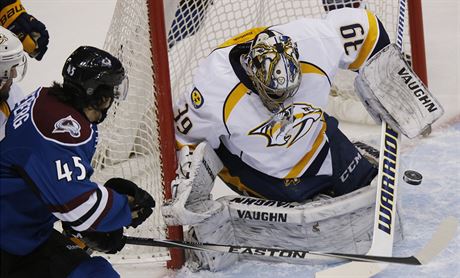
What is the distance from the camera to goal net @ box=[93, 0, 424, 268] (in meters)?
3.03

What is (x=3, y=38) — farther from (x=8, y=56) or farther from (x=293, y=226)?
(x=293, y=226)

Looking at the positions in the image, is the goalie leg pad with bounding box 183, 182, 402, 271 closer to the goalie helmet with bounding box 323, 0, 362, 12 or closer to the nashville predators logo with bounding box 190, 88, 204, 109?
the nashville predators logo with bounding box 190, 88, 204, 109

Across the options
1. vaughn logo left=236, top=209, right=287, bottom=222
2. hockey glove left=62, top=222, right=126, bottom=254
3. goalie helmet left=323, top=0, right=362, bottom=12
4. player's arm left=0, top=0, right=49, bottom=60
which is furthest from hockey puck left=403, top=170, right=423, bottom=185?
player's arm left=0, top=0, right=49, bottom=60

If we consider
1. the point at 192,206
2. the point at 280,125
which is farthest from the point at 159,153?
the point at 280,125

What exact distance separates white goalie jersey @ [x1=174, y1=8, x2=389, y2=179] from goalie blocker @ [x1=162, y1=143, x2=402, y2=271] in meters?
0.09

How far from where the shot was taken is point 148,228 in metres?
3.22

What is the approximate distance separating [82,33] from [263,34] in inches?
87.1

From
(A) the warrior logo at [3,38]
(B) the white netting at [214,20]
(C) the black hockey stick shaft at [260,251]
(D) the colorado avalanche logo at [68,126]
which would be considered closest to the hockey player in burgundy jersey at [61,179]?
(D) the colorado avalanche logo at [68,126]

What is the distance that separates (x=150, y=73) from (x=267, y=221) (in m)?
0.59

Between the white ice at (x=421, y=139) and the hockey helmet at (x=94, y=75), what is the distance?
2.89 ft

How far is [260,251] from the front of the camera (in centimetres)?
293

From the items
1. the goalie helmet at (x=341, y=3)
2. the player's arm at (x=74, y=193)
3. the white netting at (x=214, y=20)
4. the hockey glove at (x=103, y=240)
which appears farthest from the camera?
the goalie helmet at (x=341, y=3)

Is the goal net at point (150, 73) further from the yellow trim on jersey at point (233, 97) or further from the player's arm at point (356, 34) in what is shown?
the player's arm at point (356, 34)

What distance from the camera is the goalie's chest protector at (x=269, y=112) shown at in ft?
9.76
